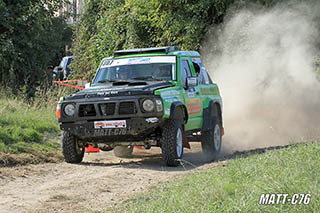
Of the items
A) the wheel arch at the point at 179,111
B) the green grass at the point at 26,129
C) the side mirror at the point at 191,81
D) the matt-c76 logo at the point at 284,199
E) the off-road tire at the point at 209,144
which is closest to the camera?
the matt-c76 logo at the point at 284,199

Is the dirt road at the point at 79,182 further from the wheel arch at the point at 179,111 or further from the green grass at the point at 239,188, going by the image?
the wheel arch at the point at 179,111

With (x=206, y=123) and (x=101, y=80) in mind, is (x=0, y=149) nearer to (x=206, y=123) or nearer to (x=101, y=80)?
(x=101, y=80)

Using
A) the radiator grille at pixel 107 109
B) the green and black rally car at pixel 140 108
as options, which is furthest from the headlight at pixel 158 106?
the radiator grille at pixel 107 109

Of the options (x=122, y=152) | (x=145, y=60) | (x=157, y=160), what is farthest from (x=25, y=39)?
(x=157, y=160)

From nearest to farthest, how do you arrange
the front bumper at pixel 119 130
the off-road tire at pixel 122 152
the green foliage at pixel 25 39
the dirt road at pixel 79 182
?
the dirt road at pixel 79 182
the front bumper at pixel 119 130
the off-road tire at pixel 122 152
the green foliage at pixel 25 39

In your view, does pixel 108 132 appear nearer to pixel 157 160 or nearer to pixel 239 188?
pixel 157 160

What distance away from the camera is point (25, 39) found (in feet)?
64.7

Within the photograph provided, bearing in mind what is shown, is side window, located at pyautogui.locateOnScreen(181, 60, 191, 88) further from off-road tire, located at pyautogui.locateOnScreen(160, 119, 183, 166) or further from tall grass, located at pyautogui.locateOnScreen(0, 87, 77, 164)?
tall grass, located at pyautogui.locateOnScreen(0, 87, 77, 164)

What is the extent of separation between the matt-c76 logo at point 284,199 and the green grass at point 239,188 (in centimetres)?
5

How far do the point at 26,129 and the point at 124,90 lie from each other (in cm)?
384

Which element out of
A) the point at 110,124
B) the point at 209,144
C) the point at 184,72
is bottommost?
the point at 209,144

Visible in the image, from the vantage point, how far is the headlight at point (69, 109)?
30.5ft

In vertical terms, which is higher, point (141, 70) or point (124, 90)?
point (141, 70)

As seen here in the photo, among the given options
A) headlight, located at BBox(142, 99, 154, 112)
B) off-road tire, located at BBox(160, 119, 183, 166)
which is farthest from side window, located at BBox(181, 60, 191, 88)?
headlight, located at BBox(142, 99, 154, 112)
